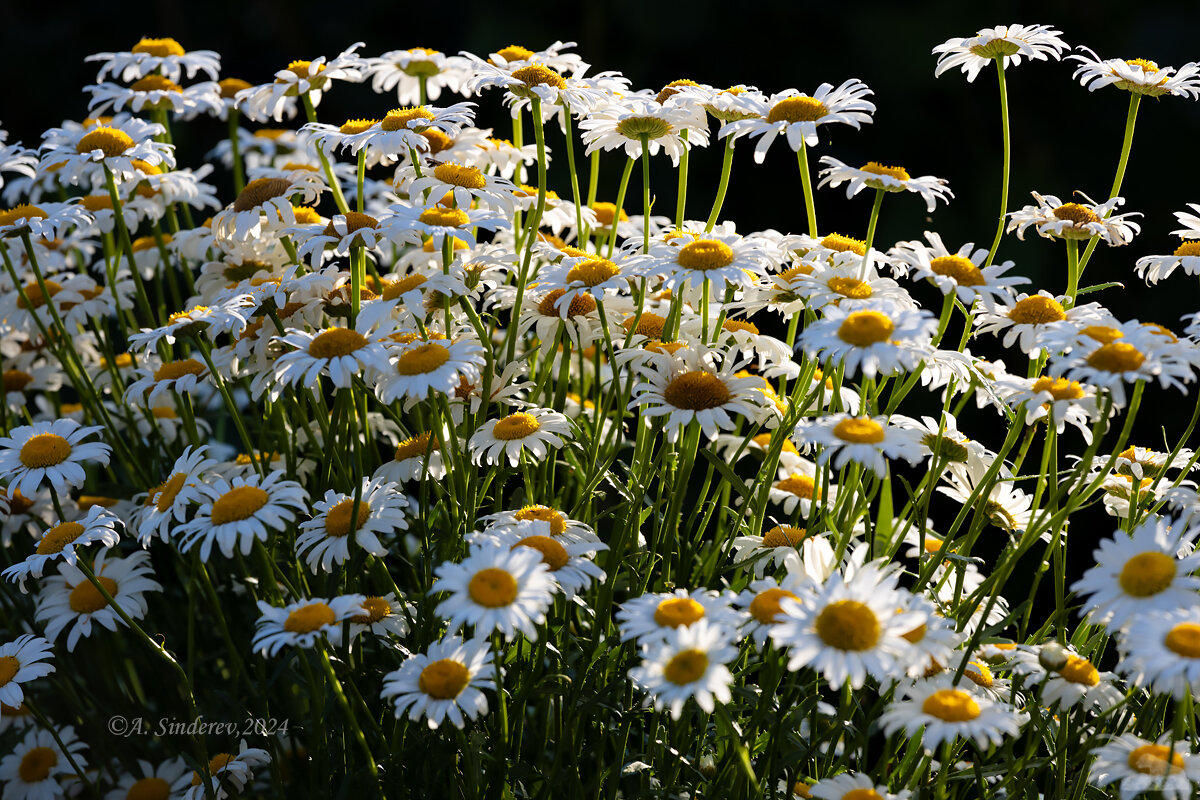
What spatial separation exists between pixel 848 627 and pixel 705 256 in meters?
0.62

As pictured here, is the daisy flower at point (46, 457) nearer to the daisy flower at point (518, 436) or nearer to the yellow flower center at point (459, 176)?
the daisy flower at point (518, 436)

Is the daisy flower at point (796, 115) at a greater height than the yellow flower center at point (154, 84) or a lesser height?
greater

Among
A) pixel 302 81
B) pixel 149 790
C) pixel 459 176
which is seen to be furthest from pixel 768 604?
pixel 302 81

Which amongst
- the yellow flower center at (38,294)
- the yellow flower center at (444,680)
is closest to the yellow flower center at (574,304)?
the yellow flower center at (444,680)

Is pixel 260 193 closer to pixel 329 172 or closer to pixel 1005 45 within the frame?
pixel 329 172

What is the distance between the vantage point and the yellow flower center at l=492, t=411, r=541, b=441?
1.64 metres

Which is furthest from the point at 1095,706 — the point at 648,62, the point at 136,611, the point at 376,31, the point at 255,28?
the point at 255,28

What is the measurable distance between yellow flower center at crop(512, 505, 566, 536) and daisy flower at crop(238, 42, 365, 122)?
1.04m

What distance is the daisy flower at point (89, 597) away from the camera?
174 centimetres

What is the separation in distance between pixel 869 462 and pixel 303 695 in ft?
4.02

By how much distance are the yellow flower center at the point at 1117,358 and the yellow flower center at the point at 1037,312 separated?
0.26 m

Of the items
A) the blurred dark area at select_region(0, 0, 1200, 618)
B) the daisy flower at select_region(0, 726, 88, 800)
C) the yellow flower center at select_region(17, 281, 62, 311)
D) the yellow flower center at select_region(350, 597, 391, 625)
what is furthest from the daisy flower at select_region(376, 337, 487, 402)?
the blurred dark area at select_region(0, 0, 1200, 618)

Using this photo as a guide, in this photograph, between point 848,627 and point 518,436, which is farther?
point 518,436

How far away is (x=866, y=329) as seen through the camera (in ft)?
4.26
